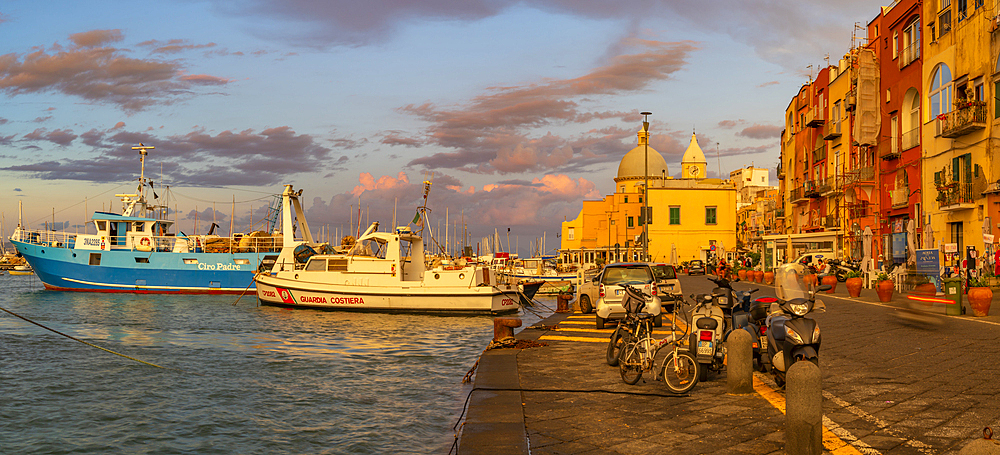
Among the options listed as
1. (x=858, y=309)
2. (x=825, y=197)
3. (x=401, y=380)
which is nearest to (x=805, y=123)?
(x=825, y=197)

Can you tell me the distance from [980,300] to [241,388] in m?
15.8

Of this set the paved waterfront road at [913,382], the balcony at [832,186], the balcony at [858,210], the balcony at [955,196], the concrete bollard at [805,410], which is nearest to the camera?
the concrete bollard at [805,410]

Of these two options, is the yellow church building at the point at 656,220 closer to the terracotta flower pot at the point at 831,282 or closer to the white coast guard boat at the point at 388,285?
the white coast guard boat at the point at 388,285

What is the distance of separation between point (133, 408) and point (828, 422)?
9.64 metres

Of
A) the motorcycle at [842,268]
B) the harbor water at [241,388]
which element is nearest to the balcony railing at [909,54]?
the motorcycle at [842,268]

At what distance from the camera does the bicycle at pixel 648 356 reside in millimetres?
8273

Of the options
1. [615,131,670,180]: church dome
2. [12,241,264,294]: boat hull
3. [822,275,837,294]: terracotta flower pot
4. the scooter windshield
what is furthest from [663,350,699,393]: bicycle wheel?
[615,131,670,180]: church dome

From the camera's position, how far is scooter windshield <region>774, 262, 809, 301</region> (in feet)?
25.3

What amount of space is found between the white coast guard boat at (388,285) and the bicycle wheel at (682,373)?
64.4 feet

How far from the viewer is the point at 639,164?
297 ft

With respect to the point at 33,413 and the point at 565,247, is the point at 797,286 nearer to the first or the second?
the point at 33,413

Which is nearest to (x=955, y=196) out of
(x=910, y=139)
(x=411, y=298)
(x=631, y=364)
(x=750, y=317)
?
(x=910, y=139)

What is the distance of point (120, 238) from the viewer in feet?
156

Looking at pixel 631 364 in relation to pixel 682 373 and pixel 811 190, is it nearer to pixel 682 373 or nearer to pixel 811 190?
pixel 682 373
